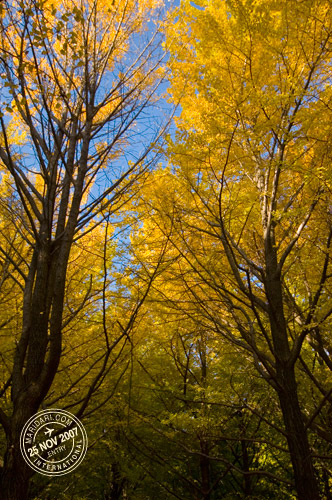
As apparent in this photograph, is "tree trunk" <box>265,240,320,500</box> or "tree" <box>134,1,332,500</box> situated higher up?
"tree" <box>134,1,332,500</box>

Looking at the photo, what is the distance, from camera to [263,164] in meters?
3.93

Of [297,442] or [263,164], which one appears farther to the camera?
[263,164]

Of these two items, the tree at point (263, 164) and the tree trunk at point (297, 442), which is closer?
the tree trunk at point (297, 442)

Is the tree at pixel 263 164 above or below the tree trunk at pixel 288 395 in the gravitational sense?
above

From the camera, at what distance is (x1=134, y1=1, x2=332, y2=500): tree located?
10.6ft

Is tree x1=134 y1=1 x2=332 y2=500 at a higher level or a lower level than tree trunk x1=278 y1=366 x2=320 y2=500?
higher

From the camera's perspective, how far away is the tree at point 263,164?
3.24m

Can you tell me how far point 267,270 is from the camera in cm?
384

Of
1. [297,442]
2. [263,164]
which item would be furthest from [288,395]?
[263,164]

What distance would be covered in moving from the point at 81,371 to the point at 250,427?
385 centimetres

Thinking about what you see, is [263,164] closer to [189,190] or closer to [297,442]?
[189,190]

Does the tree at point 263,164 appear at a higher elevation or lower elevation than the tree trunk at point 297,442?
higher

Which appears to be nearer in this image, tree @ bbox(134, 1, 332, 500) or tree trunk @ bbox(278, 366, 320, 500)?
tree trunk @ bbox(278, 366, 320, 500)

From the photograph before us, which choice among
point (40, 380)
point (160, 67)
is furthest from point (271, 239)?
point (40, 380)
